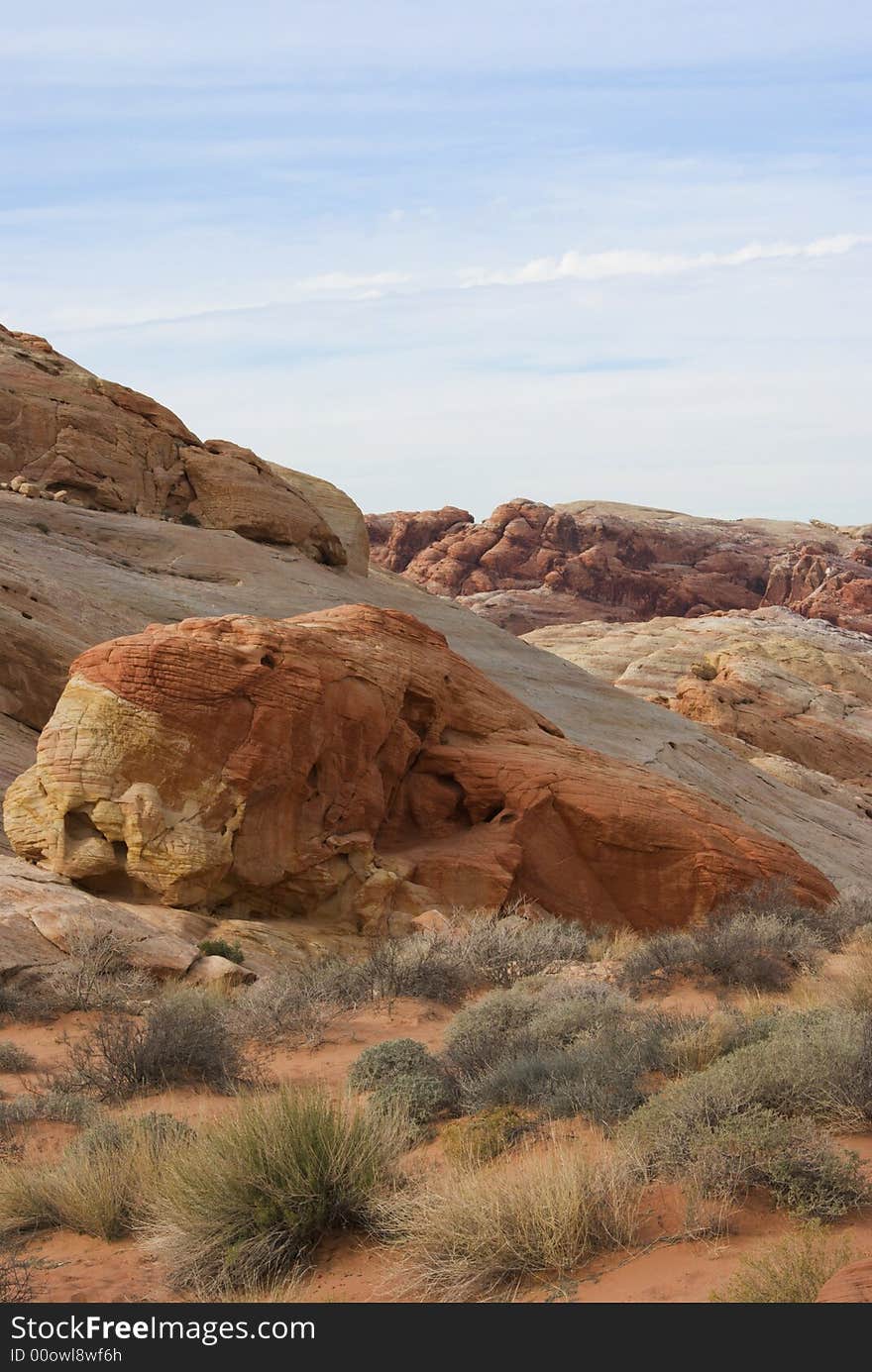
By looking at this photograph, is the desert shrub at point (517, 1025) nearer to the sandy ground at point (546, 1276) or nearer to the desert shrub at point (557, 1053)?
the desert shrub at point (557, 1053)

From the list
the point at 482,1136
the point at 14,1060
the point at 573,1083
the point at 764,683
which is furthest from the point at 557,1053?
the point at 764,683

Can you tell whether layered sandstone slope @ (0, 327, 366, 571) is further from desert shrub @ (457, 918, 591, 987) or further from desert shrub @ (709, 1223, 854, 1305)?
desert shrub @ (709, 1223, 854, 1305)

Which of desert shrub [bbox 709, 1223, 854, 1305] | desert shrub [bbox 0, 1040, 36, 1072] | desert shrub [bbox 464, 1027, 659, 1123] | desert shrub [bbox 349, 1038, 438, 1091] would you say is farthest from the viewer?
desert shrub [bbox 0, 1040, 36, 1072]

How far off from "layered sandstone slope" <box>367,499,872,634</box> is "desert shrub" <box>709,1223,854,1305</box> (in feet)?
245

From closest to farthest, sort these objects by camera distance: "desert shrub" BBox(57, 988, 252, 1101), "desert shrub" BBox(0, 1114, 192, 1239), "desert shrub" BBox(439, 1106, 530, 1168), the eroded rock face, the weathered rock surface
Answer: the weathered rock surface, "desert shrub" BBox(0, 1114, 192, 1239), "desert shrub" BBox(439, 1106, 530, 1168), "desert shrub" BBox(57, 988, 252, 1101), the eroded rock face

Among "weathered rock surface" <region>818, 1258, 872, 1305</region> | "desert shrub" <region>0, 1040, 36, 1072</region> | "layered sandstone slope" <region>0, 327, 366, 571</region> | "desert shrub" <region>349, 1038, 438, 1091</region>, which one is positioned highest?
"layered sandstone slope" <region>0, 327, 366, 571</region>

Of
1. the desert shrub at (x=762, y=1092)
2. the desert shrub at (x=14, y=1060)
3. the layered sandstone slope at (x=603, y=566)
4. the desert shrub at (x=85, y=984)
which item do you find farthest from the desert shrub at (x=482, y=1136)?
the layered sandstone slope at (x=603, y=566)

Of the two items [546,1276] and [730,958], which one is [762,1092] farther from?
[730,958]

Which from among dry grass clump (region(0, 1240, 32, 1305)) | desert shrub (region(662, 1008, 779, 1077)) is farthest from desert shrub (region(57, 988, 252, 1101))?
desert shrub (region(662, 1008, 779, 1077))

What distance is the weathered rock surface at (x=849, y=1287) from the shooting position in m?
3.93

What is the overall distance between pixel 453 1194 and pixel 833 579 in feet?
299

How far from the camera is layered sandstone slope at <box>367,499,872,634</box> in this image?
8538 centimetres

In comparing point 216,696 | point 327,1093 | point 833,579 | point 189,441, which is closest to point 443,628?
point 189,441

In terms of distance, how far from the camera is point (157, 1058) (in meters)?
7.94
